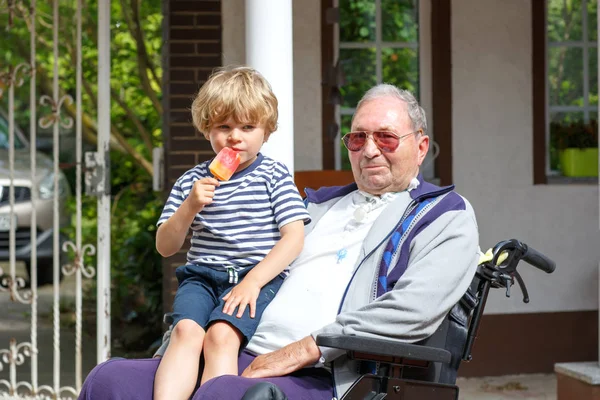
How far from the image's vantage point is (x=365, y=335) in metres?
3.00

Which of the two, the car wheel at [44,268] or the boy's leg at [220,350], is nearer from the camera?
the boy's leg at [220,350]

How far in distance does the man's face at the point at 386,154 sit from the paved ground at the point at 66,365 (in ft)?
9.61

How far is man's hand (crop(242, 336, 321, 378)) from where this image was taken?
120 inches

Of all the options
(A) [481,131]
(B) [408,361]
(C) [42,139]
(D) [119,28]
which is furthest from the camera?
(C) [42,139]

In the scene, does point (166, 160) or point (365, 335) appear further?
point (166, 160)

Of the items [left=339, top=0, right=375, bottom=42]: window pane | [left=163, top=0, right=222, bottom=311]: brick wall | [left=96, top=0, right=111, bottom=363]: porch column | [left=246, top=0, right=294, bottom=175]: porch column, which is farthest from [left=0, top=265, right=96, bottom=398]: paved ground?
[left=339, top=0, right=375, bottom=42]: window pane

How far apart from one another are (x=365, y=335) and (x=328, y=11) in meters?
3.62

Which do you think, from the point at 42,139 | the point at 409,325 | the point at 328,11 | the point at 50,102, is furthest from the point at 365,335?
the point at 42,139

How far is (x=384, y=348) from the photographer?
2.87 meters

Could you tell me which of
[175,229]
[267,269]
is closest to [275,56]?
[175,229]

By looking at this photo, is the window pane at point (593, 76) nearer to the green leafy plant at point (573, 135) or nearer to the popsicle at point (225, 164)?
the green leafy plant at point (573, 135)

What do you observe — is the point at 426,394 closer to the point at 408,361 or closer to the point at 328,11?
the point at 408,361

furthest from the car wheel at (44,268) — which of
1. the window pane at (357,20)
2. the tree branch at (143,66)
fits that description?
the window pane at (357,20)

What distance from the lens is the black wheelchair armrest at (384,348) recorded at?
284 cm
